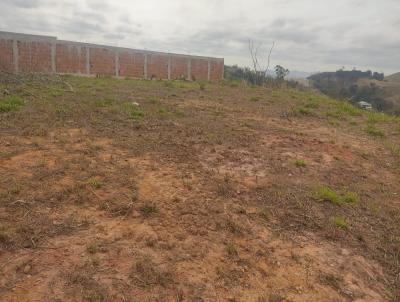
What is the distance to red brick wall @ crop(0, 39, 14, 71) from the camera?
1798 centimetres

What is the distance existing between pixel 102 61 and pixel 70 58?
2025 millimetres

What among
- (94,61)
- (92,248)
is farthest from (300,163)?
(94,61)

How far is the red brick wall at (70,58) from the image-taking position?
20125 millimetres

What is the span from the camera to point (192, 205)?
13.5ft

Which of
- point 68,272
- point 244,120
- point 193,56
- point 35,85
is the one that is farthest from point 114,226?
point 193,56

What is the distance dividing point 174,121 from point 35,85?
630cm

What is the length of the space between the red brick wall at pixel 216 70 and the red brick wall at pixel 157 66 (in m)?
4.09

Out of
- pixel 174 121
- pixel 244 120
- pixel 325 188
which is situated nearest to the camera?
pixel 325 188

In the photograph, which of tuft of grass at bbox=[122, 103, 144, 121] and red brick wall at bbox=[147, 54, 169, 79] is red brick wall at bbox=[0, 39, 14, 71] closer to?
red brick wall at bbox=[147, 54, 169, 79]

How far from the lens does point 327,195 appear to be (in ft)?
15.0

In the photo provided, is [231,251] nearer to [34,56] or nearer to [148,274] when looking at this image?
[148,274]

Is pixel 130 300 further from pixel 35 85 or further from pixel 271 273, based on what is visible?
pixel 35 85

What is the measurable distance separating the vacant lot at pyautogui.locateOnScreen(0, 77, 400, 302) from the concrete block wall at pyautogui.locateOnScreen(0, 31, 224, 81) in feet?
41.9

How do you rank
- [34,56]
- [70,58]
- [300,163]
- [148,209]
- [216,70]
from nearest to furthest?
1. [148,209]
2. [300,163]
3. [34,56]
4. [70,58]
5. [216,70]
